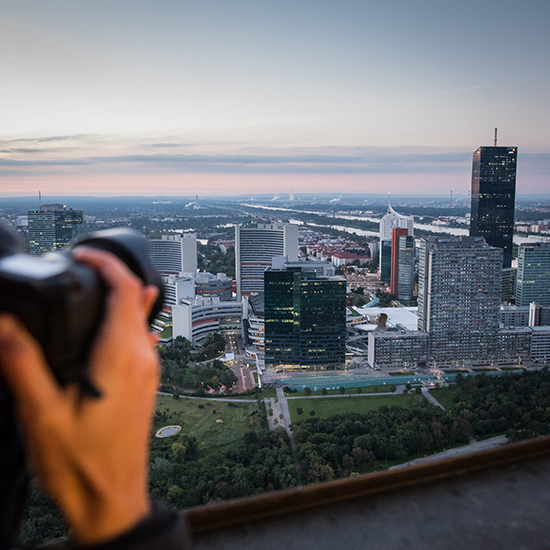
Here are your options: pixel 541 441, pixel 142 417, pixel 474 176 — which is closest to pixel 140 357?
pixel 142 417

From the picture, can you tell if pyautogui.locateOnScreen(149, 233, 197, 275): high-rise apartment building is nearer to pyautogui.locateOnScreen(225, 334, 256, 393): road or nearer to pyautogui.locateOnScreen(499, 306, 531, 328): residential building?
pyautogui.locateOnScreen(225, 334, 256, 393): road

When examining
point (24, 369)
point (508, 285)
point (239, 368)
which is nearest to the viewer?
point (24, 369)

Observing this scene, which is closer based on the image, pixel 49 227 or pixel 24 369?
pixel 24 369

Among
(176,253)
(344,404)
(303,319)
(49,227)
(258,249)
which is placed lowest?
(344,404)

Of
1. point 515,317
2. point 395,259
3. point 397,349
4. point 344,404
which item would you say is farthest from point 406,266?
point 344,404

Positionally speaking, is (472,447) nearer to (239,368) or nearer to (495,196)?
(239,368)

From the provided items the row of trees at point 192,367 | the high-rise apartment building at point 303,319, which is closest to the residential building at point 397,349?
the high-rise apartment building at point 303,319
